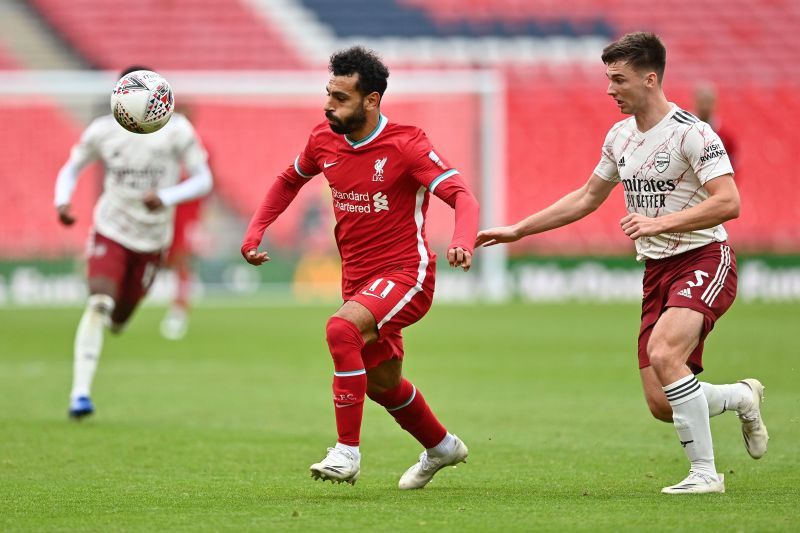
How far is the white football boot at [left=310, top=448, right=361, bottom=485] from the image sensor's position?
6020 millimetres

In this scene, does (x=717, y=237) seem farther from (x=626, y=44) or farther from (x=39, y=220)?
(x=39, y=220)

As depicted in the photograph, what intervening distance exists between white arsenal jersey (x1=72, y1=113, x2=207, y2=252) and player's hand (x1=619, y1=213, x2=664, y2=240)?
5012 mm

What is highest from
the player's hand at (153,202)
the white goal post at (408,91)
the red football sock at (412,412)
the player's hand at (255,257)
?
the white goal post at (408,91)

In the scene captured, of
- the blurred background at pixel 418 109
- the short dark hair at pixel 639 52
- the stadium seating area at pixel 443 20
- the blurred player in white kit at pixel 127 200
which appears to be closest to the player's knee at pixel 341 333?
the short dark hair at pixel 639 52

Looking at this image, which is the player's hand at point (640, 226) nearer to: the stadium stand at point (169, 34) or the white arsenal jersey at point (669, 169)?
the white arsenal jersey at point (669, 169)

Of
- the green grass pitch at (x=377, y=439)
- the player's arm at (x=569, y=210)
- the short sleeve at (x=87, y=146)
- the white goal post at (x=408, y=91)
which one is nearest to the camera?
the green grass pitch at (x=377, y=439)

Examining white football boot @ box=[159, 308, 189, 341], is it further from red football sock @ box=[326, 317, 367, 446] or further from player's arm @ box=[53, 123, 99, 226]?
red football sock @ box=[326, 317, 367, 446]

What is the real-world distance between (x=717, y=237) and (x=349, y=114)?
76.9 inches

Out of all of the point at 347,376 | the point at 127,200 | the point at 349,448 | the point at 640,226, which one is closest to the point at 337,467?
the point at 349,448

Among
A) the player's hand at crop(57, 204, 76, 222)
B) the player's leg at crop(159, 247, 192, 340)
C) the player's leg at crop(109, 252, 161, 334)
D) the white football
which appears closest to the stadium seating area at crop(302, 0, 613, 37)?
the player's leg at crop(159, 247, 192, 340)

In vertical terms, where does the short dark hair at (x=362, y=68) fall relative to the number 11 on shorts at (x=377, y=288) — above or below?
above

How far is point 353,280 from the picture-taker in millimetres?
6738

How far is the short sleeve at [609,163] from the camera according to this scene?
22.2ft

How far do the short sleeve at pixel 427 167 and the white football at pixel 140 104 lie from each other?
2.00 m
